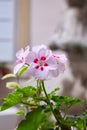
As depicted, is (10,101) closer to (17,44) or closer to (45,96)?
(45,96)

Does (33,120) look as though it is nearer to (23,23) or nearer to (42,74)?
(42,74)

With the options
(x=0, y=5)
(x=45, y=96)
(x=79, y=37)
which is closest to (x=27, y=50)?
(x=45, y=96)

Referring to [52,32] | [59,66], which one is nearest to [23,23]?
[52,32]

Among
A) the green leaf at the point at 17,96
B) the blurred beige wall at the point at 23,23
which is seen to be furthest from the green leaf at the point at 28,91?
the blurred beige wall at the point at 23,23

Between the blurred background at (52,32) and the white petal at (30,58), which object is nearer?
the white petal at (30,58)

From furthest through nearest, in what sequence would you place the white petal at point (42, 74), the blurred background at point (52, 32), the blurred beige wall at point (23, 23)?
the blurred beige wall at point (23, 23) < the blurred background at point (52, 32) < the white petal at point (42, 74)

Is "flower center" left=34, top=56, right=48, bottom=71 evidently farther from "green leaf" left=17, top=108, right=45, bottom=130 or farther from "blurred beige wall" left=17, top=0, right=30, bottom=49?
"blurred beige wall" left=17, top=0, right=30, bottom=49

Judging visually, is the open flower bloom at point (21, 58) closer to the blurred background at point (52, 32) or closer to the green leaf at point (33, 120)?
the green leaf at point (33, 120)
